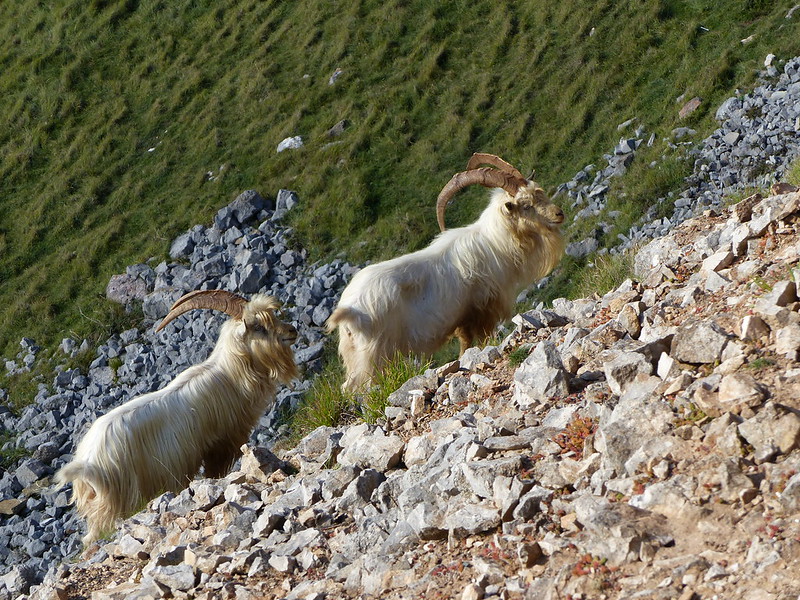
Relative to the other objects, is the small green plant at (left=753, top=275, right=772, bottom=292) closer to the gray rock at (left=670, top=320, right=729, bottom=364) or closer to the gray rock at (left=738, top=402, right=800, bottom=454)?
the gray rock at (left=670, top=320, right=729, bottom=364)

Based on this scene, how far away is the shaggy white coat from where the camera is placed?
9453 mm

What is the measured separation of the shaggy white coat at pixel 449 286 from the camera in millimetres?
9453

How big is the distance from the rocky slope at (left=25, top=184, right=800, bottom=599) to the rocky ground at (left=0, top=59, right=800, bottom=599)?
11 millimetres

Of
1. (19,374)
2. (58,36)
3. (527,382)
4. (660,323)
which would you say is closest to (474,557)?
(527,382)

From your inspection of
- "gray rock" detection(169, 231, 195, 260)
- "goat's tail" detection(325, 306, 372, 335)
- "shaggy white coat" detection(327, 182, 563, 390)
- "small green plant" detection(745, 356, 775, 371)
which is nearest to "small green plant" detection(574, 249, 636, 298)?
"shaggy white coat" detection(327, 182, 563, 390)

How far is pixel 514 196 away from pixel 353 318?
2.54m

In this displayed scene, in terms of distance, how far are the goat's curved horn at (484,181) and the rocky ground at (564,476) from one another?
2236 millimetres

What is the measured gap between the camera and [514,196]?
10.7 m

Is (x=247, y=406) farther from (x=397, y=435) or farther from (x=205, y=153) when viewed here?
(x=205, y=153)

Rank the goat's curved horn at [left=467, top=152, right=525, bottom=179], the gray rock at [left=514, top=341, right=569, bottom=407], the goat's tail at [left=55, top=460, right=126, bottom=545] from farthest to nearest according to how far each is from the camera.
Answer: the goat's curved horn at [left=467, top=152, right=525, bottom=179] < the goat's tail at [left=55, top=460, right=126, bottom=545] < the gray rock at [left=514, top=341, right=569, bottom=407]

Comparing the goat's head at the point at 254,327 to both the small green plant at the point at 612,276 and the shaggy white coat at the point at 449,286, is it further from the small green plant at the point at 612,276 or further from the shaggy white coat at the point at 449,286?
the small green plant at the point at 612,276

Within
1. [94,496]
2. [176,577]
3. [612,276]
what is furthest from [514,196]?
[176,577]

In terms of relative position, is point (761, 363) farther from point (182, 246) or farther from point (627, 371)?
point (182, 246)

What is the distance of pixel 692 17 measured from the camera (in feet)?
61.6
